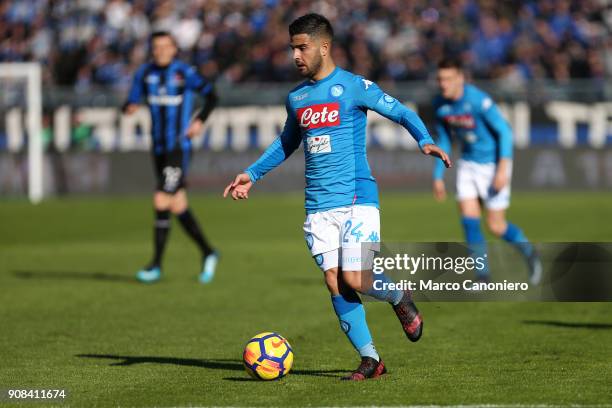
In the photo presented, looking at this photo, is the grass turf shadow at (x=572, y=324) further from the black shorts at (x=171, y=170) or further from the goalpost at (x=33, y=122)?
the goalpost at (x=33, y=122)

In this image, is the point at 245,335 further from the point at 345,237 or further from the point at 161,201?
the point at 161,201

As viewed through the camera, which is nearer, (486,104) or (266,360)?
(266,360)

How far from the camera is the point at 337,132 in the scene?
22.3 ft

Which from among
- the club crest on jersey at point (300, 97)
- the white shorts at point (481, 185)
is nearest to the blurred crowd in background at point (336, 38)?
the white shorts at point (481, 185)

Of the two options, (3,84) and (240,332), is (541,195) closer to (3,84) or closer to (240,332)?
(3,84)

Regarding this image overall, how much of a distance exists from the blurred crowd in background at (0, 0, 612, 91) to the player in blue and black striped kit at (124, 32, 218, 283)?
44.7 ft

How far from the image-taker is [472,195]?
11977 millimetres

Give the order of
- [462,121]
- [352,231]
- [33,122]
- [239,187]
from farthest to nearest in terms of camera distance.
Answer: [33,122] < [462,121] < [239,187] < [352,231]

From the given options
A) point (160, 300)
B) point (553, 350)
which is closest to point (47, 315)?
point (160, 300)

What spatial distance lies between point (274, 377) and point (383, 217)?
1341cm

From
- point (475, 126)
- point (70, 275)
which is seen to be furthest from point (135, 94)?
point (475, 126)

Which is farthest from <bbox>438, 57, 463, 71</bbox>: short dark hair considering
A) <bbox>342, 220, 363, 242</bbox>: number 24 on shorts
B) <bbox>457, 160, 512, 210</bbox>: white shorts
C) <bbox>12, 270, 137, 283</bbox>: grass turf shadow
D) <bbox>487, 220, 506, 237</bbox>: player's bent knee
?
<bbox>342, 220, 363, 242</bbox>: number 24 on shorts

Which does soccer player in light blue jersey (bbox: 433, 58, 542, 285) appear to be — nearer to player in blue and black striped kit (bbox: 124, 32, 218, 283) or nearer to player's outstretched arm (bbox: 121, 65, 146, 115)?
player in blue and black striped kit (bbox: 124, 32, 218, 283)

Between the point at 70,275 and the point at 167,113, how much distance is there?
2.33m
